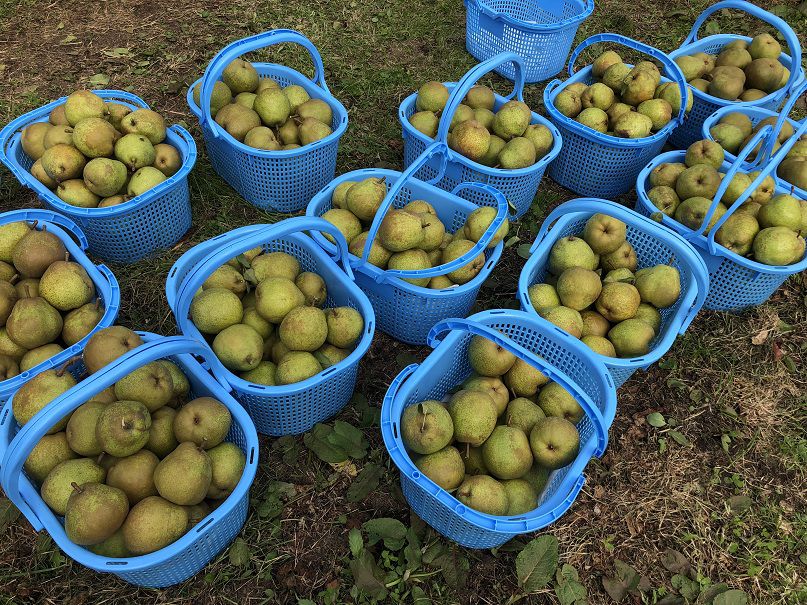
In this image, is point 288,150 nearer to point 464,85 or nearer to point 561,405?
point 464,85

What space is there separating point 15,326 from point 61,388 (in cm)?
59

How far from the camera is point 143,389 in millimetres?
2699

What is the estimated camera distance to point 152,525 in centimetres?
248

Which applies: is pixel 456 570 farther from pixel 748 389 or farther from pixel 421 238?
pixel 748 389

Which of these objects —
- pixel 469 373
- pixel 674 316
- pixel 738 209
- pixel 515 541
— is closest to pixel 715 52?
pixel 738 209

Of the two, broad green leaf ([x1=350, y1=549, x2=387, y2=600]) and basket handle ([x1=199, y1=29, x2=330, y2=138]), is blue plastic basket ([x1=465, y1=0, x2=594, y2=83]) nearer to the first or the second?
basket handle ([x1=199, y1=29, x2=330, y2=138])

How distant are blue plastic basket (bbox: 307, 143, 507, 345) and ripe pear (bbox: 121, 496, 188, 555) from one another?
171cm

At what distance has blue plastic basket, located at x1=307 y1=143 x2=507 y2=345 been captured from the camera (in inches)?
134

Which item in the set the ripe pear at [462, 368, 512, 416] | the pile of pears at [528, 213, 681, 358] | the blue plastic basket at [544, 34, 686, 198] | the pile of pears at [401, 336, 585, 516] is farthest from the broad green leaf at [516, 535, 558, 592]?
the blue plastic basket at [544, 34, 686, 198]

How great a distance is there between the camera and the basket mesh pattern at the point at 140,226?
3896 millimetres

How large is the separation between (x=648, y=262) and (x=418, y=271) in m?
1.85

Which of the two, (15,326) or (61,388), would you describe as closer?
(61,388)

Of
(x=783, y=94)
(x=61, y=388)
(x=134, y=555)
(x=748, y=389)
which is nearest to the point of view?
(x=134, y=555)

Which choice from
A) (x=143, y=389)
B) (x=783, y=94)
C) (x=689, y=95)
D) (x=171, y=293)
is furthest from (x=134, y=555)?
(x=783, y=94)
